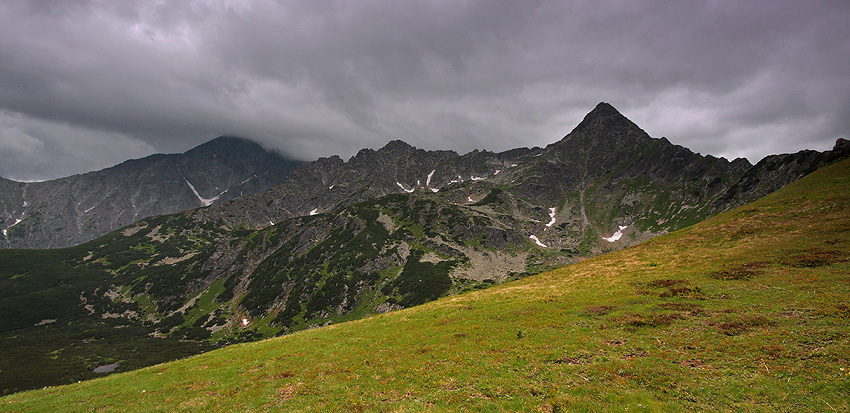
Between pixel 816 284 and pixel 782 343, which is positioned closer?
pixel 782 343

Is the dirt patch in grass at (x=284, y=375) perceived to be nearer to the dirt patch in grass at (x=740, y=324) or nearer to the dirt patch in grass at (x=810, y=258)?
the dirt patch in grass at (x=740, y=324)

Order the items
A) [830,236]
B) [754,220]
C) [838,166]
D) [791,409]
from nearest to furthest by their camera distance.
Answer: [791,409]
[830,236]
[754,220]
[838,166]

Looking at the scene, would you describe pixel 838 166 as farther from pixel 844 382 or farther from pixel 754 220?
pixel 844 382

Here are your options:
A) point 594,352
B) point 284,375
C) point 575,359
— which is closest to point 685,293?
point 594,352

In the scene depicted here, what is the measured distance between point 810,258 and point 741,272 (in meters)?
6.74

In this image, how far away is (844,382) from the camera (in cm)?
1350

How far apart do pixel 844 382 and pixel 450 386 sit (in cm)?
1766

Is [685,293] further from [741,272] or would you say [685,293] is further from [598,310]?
[741,272]

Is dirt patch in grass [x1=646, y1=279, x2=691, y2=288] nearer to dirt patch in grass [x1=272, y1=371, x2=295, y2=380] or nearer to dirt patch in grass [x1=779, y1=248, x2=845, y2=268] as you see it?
dirt patch in grass [x1=779, y1=248, x2=845, y2=268]

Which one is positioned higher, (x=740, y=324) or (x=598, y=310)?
(x=740, y=324)

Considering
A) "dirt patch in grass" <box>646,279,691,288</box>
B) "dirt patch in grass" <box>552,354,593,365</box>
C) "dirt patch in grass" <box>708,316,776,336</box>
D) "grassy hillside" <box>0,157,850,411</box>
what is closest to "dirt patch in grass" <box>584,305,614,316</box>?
"grassy hillside" <box>0,157,850,411</box>

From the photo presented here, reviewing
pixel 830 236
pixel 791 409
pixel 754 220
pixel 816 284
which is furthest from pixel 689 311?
pixel 754 220

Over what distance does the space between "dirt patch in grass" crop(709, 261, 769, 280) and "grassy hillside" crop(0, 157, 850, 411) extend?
217 mm

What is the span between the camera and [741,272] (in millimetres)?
31609
